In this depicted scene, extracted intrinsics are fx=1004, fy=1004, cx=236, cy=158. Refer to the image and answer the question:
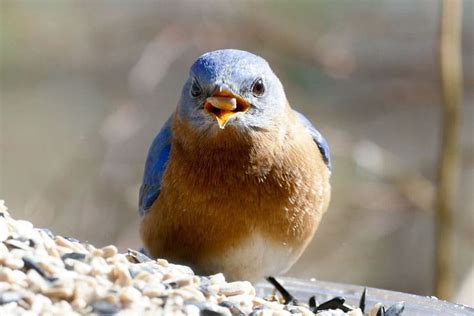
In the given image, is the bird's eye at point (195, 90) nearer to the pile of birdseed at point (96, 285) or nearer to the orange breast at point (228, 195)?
the orange breast at point (228, 195)

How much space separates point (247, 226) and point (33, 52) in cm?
629

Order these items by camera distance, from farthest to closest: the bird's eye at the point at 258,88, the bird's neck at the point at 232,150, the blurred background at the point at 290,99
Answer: the blurred background at the point at 290,99 → the bird's eye at the point at 258,88 → the bird's neck at the point at 232,150

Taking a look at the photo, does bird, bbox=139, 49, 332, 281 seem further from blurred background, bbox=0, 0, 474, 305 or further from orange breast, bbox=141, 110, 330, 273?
blurred background, bbox=0, 0, 474, 305

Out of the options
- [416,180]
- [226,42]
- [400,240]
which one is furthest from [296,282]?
[400,240]

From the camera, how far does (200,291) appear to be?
3811 mm

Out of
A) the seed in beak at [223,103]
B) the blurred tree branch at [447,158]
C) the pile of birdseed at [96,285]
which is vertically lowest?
the pile of birdseed at [96,285]

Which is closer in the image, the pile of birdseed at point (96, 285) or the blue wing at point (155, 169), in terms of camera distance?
the pile of birdseed at point (96, 285)

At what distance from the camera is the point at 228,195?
462 centimetres

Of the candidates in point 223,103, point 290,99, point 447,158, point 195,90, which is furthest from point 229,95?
point 290,99

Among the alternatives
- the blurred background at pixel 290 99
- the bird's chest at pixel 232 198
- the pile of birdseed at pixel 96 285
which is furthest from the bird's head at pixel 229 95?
the blurred background at pixel 290 99

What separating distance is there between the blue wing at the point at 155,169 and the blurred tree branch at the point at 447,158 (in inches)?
102

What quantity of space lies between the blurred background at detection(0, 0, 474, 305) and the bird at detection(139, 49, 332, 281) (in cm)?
325

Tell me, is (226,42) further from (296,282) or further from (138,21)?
(296,282)

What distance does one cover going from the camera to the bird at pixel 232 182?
4613 mm
